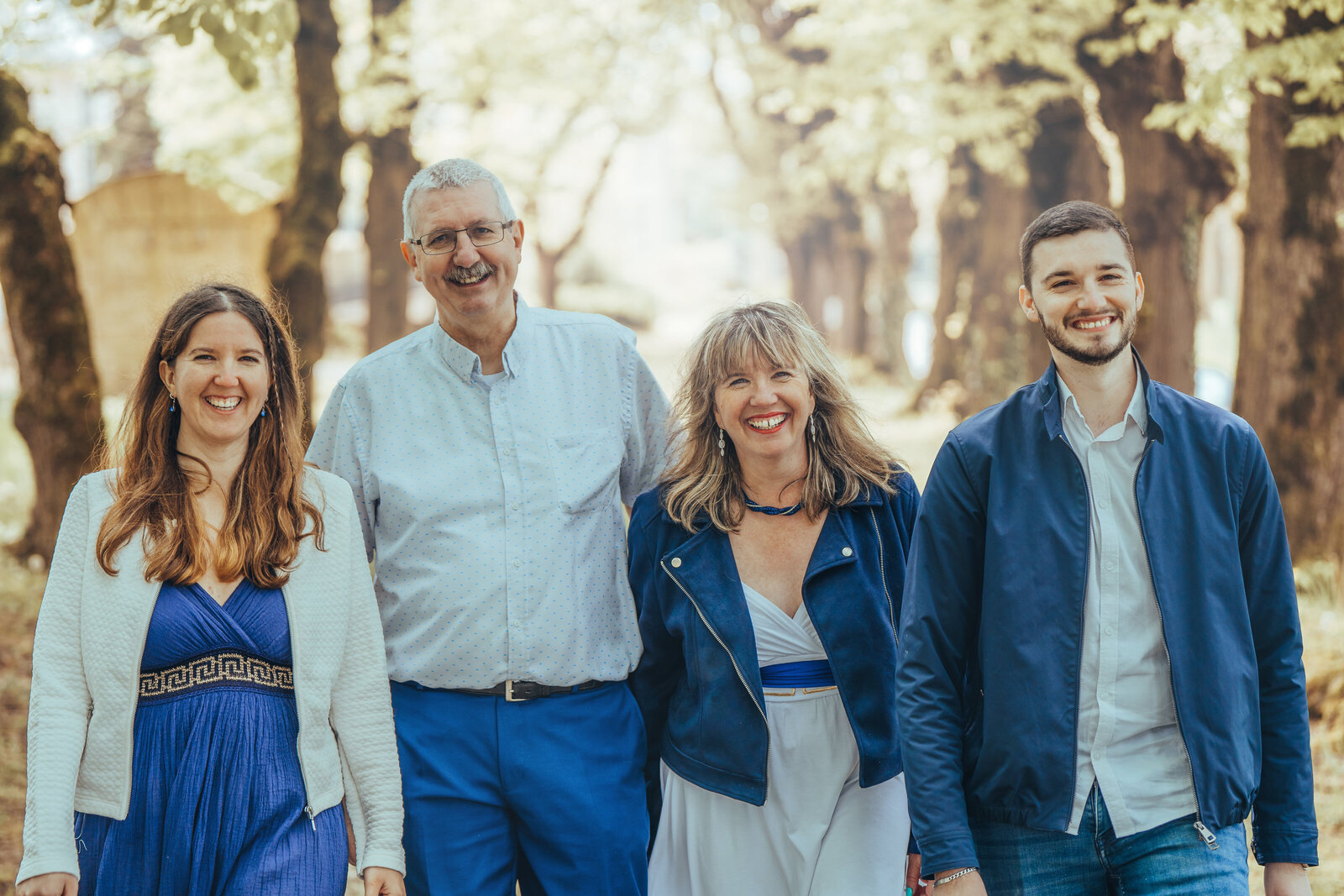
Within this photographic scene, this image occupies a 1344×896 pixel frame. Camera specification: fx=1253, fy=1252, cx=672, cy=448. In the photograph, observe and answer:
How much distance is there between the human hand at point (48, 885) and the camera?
2.75 metres

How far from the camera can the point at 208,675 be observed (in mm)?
2932

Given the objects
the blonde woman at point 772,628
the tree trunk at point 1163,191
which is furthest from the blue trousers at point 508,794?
the tree trunk at point 1163,191

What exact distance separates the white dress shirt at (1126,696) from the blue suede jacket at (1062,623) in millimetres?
47

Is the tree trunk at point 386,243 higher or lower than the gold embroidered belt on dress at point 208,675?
higher

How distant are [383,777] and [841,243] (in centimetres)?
2197

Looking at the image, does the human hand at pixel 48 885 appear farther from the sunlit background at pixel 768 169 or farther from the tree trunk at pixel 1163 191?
the tree trunk at pixel 1163 191

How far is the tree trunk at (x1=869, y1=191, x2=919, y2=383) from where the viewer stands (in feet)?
73.8

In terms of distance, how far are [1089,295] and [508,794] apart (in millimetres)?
2012

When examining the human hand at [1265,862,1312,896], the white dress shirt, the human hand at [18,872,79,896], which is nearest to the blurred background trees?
the white dress shirt

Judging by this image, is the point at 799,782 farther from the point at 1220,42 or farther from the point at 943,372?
the point at 943,372

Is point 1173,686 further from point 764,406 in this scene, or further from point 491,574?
point 491,574

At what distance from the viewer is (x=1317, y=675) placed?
22.3ft

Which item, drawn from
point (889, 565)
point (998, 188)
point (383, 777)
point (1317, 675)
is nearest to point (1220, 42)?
point (998, 188)

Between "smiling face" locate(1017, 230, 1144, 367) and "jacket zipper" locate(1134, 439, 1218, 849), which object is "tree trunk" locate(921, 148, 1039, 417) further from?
"jacket zipper" locate(1134, 439, 1218, 849)
